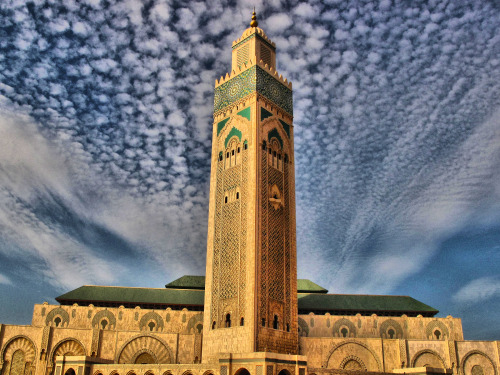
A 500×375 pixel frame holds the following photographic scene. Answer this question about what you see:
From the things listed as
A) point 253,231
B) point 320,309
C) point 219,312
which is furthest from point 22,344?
point 320,309

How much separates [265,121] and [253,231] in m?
5.30

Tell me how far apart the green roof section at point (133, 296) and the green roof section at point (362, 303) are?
578 cm

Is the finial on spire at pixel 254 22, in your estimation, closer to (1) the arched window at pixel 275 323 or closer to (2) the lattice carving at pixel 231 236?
(2) the lattice carving at pixel 231 236

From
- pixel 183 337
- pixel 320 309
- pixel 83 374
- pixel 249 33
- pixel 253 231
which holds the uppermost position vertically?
pixel 249 33

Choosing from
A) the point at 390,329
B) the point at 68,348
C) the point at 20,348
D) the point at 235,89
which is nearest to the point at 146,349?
the point at 68,348

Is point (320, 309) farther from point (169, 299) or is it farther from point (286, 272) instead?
point (169, 299)

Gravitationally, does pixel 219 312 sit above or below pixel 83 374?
above

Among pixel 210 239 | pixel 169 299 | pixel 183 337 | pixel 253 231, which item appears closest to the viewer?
pixel 253 231

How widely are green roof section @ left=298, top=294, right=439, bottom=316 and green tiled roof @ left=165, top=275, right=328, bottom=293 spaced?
1594 millimetres

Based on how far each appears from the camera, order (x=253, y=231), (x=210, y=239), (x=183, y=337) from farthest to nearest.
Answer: (x=183, y=337) → (x=210, y=239) → (x=253, y=231)

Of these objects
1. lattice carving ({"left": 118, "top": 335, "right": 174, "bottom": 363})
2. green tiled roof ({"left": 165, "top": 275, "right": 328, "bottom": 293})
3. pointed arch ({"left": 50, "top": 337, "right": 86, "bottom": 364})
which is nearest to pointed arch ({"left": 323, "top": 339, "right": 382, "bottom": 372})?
green tiled roof ({"left": 165, "top": 275, "right": 328, "bottom": 293})

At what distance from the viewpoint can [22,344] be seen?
22500mm

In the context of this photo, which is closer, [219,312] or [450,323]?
[219,312]

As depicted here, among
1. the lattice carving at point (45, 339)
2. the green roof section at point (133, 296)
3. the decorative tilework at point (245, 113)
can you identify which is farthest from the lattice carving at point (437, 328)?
the lattice carving at point (45, 339)
